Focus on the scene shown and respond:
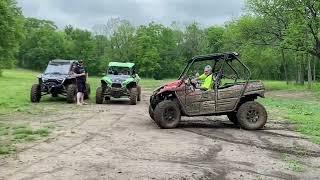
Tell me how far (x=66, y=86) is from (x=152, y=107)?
885 centimetres

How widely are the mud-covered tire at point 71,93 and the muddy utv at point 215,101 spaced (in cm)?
861

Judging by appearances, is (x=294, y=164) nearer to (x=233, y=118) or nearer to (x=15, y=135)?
(x=233, y=118)

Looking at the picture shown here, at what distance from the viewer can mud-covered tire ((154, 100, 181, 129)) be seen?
601 inches

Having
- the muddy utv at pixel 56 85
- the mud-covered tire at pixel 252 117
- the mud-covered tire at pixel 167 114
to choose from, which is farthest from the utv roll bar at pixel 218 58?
the muddy utv at pixel 56 85

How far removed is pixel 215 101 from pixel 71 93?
32.0ft

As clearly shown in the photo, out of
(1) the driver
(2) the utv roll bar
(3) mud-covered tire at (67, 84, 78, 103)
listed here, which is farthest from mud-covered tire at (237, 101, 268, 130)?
(3) mud-covered tire at (67, 84, 78, 103)

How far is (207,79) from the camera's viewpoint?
1595 centimetres

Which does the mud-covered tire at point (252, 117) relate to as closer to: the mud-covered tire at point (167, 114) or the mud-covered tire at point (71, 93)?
the mud-covered tire at point (167, 114)

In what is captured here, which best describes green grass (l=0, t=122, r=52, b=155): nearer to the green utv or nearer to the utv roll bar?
the utv roll bar

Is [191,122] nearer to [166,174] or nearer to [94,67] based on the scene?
[166,174]

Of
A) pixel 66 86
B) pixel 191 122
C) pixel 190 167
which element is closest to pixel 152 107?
pixel 191 122

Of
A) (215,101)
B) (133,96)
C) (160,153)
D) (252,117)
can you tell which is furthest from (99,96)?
(160,153)

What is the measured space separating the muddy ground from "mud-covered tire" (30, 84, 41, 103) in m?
7.48

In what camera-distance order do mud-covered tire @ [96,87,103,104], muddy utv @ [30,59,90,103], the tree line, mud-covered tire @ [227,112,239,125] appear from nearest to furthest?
mud-covered tire @ [227,112,239,125] < muddy utv @ [30,59,90,103] < mud-covered tire @ [96,87,103,104] < the tree line
